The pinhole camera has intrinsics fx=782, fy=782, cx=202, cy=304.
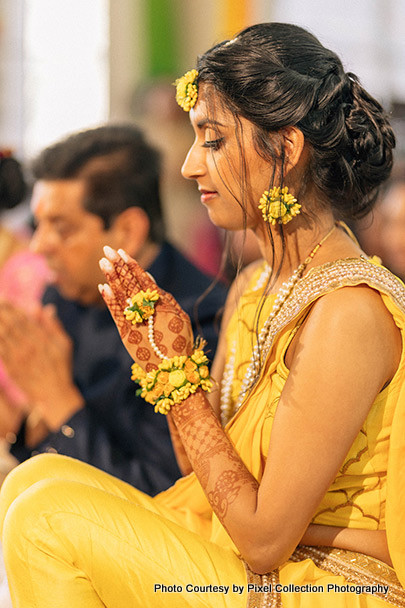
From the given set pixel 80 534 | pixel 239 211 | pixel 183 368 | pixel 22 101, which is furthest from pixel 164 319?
pixel 22 101

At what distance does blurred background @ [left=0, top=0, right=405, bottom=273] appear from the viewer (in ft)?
16.6

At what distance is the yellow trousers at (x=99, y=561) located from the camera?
1.28m

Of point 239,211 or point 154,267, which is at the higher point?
point 239,211

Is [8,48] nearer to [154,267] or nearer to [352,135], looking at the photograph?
[154,267]

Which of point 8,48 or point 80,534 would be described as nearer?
point 80,534

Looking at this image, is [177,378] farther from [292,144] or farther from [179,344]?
[292,144]

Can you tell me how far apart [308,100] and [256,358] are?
0.50 meters

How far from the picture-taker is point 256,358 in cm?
153

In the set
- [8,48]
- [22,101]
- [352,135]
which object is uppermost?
[352,135]

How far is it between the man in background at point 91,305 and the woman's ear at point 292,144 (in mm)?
853

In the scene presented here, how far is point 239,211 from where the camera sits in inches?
56.7

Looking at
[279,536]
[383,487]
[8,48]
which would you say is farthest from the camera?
[8,48]

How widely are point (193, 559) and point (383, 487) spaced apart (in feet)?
1.15

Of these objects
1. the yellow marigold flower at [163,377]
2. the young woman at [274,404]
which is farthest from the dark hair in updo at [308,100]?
the yellow marigold flower at [163,377]
